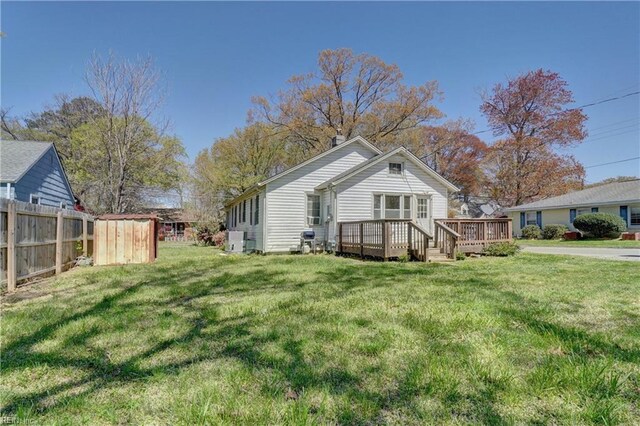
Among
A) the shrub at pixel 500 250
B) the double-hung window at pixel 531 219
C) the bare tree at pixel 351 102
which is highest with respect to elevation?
the bare tree at pixel 351 102

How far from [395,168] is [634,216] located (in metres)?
19.6

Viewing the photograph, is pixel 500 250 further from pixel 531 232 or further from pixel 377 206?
pixel 531 232

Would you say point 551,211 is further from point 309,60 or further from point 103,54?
point 103,54

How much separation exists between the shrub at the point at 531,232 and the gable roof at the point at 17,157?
104ft

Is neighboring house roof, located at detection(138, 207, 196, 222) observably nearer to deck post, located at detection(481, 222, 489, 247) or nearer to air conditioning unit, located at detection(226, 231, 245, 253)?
air conditioning unit, located at detection(226, 231, 245, 253)

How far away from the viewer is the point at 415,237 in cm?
1077

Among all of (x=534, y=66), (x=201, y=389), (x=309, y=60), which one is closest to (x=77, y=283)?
(x=201, y=389)

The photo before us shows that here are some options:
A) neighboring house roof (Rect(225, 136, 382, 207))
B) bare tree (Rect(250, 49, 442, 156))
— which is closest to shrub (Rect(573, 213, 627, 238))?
bare tree (Rect(250, 49, 442, 156))

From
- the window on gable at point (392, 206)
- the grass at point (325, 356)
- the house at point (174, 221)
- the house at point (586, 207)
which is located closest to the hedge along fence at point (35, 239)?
the grass at point (325, 356)

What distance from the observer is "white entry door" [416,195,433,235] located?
1470 centimetres

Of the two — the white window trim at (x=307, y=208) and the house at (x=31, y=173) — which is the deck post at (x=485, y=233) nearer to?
the white window trim at (x=307, y=208)

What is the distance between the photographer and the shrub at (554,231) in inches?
970

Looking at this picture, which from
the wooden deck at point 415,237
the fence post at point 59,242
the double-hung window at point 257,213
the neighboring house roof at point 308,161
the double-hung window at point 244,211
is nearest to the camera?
the fence post at point 59,242

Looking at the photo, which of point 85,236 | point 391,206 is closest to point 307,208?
point 391,206
